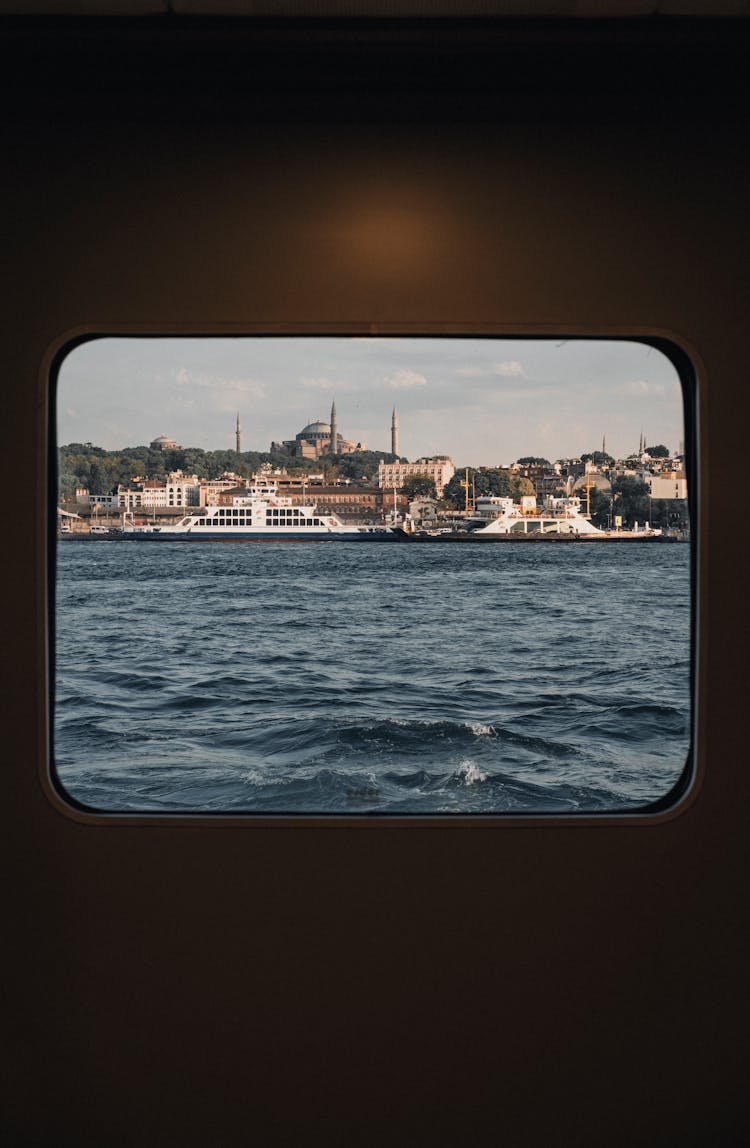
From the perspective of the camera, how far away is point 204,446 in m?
37.9

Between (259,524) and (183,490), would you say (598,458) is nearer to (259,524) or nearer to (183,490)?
(259,524)

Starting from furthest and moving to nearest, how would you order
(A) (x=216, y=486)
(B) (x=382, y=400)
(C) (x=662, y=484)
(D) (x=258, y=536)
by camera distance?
(D) (x=258, y=536)
(A) (x=216, y=486)
(B) (x=382, y=400)
(C) (x=662, y=484)

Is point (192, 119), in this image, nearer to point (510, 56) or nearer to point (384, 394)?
point (510, 56)

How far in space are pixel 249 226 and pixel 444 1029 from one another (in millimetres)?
1299

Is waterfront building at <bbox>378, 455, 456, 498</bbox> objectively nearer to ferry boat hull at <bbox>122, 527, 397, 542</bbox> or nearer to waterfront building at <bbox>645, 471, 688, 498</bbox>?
ferry boat hull at <bbox>122, 527, 397, 542</bbox>

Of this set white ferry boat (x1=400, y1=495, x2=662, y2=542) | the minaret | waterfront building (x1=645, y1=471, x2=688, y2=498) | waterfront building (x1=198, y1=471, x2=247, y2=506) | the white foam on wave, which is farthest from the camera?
white ferry boat (x1=400, y1=495, x2=662, y2=542)

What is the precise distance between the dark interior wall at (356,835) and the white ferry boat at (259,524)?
36.6 m

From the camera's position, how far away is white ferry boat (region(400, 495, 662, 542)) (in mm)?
38969

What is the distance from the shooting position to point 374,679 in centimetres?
2730

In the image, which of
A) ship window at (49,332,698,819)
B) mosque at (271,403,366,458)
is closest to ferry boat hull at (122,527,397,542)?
ship window at (49,332,698,819)

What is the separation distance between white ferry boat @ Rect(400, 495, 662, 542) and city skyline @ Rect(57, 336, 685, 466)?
2558mm

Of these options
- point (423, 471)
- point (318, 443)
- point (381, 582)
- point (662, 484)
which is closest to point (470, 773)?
point (381, 582)

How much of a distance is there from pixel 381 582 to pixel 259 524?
261 inches
